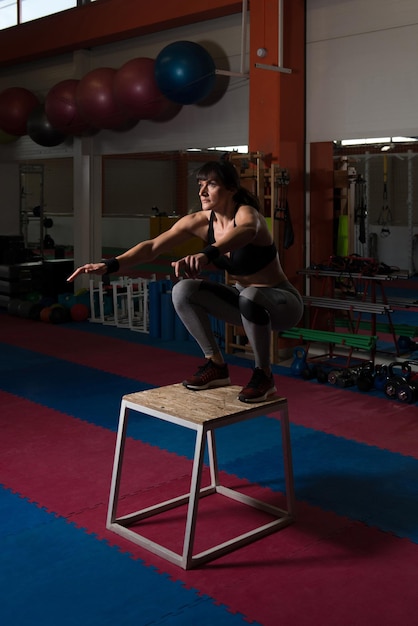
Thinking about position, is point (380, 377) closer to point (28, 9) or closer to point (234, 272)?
point (234, 272)

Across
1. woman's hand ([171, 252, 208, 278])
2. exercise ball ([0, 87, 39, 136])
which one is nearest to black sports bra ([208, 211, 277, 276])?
woman's hand ([171, 252, 208, 278])

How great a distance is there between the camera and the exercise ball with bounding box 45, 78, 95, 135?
8.00 meters

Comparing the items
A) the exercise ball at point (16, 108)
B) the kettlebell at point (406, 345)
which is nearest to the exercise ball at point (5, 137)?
the exercise ball at point (16, 108)

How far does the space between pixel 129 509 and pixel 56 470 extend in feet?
2.13

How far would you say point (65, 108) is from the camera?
8000 millimetres

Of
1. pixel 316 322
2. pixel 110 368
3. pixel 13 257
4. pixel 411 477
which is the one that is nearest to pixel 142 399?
pixel 411 477

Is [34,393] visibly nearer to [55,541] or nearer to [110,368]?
[110,368]

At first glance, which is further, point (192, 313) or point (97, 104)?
point (97, 104)

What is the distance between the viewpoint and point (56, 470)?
379 centimetres

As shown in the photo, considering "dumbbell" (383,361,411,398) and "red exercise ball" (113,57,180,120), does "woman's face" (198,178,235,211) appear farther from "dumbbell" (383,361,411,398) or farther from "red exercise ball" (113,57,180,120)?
"red exercise ball" (113,57,180,120)

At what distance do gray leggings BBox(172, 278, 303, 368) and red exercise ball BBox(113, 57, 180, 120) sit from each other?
4.54 meters

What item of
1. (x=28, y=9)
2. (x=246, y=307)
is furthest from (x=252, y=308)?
(x=28, y=9)

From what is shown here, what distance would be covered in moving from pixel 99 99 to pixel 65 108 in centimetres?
63

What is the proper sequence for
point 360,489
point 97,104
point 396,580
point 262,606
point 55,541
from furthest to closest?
1. point 97,104
2. point 360,489
3. point 55,541
4. point 396,580
5. point 262,606
